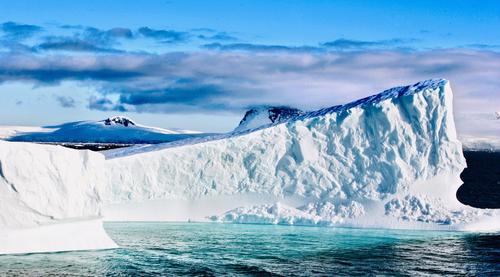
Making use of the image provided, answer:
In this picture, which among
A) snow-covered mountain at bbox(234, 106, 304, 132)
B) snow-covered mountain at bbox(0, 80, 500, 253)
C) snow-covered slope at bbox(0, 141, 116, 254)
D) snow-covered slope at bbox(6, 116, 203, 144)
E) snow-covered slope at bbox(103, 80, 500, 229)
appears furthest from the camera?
snow-covered slope at bbox(6, 116, 203, 144)

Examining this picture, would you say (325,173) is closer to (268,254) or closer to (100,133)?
(268,254)

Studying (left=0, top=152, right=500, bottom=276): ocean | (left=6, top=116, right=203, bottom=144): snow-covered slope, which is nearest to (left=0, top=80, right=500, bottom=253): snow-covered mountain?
(left=0, top=152, right=500, bottom=276): ocean

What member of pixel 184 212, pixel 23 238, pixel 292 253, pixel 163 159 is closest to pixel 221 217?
pixel 184 212

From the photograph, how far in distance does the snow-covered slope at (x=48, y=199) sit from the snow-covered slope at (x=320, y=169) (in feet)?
22.7

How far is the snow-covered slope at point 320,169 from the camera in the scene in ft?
93.0

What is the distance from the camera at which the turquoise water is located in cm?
1862

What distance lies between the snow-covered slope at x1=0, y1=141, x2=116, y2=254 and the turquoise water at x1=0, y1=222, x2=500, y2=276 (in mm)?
641

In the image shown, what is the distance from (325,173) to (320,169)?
267 millimetres

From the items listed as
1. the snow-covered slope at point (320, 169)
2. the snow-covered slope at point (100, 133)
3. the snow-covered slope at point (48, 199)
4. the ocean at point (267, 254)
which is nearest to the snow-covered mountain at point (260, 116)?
the snow-covered slope at point (320, 169)

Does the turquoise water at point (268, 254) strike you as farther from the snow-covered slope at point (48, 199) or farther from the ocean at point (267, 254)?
the snow-covered slope at point (48, 199)

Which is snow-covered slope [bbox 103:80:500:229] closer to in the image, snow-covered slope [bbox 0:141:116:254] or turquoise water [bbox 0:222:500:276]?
turquoise water [bbox 0:222:500:276]

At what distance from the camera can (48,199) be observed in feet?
67.4

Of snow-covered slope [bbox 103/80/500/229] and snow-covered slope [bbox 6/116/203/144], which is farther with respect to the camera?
snow-covered slope [bbox 6/116/203/144]

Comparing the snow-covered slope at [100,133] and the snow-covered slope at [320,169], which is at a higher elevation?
the snow-covered slope at [100,133]
